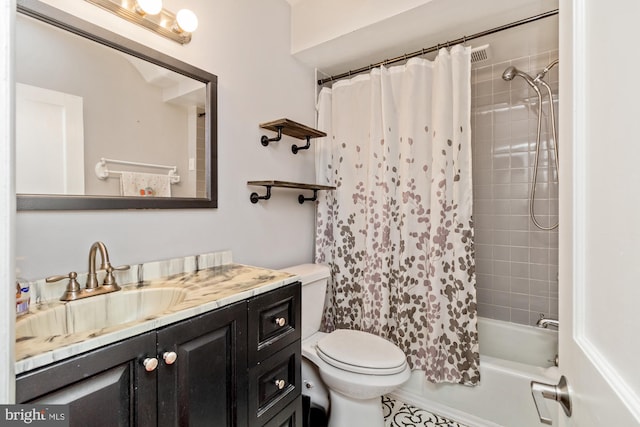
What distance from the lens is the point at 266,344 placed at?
107cm

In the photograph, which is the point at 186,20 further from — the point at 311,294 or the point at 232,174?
the point at 311,294

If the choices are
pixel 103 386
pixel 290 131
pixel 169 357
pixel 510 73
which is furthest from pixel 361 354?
pixel 510 73

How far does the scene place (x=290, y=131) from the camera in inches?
72.7

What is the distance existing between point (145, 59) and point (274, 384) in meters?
1.44

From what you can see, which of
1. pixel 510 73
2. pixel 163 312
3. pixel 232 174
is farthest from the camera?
pixel 510 73

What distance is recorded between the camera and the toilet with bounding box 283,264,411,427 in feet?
4.50

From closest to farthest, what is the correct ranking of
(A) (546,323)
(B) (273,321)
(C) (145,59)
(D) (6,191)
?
(D) (6,191) → (B) (273,321) → (C) (145,59) → (A) (546,323)

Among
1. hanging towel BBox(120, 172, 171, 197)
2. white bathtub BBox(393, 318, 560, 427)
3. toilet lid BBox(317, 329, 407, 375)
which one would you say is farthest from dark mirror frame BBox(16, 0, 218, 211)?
white bathtub BBox(393, 318, 560, 427)

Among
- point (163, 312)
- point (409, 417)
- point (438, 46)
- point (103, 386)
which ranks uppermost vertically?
point (438, 46)

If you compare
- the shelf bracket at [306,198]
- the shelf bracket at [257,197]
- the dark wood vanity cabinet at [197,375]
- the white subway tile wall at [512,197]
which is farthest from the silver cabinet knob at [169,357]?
the white subway tile wall at [512,197]

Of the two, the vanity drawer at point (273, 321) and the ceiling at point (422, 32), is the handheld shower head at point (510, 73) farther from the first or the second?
the vanity drawer at point (273, 321)

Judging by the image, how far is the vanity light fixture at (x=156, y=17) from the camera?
3.69 ft

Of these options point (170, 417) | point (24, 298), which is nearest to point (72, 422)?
point (170, 417)

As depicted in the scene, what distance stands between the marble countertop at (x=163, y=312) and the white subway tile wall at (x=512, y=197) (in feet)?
5.65
